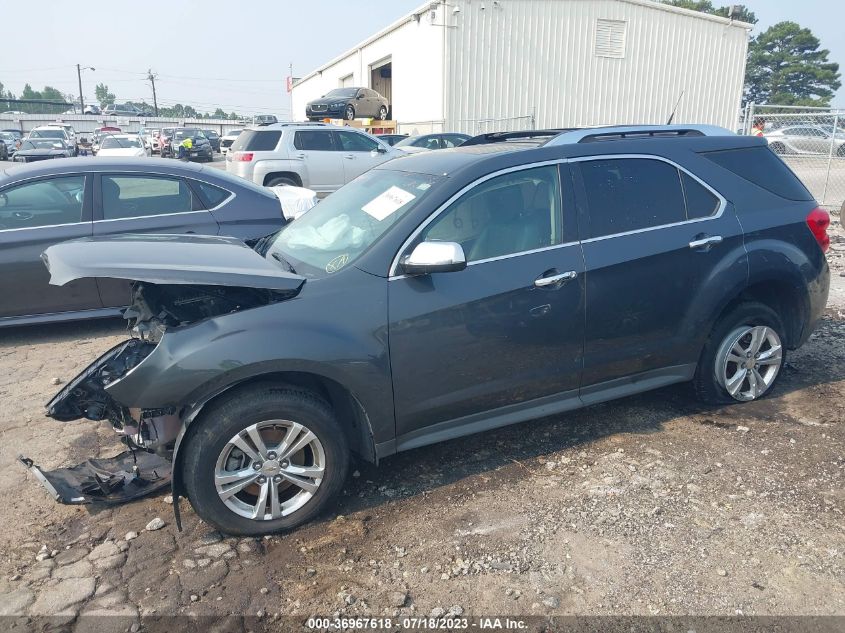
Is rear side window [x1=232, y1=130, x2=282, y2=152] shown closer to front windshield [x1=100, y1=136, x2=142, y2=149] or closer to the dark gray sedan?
the dark gray sedan

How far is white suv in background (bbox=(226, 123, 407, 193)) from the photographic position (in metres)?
13.9

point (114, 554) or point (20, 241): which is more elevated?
point (20, 241)

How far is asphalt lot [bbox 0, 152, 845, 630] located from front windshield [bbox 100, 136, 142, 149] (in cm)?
2664

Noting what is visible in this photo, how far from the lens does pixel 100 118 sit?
2457 inches

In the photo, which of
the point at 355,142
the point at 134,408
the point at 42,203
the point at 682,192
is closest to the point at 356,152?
the point at 355,142

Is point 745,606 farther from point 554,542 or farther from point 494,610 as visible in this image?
point 494,610

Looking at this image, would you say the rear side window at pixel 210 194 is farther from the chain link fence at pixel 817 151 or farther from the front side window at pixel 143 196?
the chain link fence at pixel 817 151

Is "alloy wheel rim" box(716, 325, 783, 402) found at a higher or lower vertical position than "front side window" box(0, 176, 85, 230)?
lower

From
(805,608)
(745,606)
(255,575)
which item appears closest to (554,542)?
(745,606)

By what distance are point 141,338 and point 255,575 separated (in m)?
1.39

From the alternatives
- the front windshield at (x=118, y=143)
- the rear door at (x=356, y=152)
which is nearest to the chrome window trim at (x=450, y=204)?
the rear door at (x=356, y=152)

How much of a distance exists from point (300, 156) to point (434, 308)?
1149 cm

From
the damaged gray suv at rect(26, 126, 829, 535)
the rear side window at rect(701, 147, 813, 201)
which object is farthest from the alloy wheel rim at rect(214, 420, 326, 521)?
the rear side window at rect(701, 147, 813, 201)

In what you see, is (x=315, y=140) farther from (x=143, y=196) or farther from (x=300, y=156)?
(x=143, y=196)
